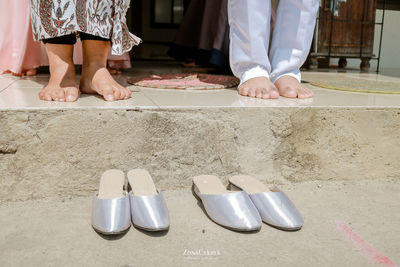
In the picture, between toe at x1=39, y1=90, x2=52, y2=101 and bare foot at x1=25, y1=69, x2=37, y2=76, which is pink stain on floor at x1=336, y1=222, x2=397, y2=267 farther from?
bare foot at x1=25, y1=69, x2=37, y2=76

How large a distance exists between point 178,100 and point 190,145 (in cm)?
18

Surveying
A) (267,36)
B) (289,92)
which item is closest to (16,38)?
(267,36)

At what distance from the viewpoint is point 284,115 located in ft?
3.71

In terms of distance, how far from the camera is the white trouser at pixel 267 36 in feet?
4.44

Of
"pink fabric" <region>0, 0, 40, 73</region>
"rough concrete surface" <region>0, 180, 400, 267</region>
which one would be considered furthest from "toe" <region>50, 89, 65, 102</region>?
"pink fabric" <region>0, 0, 40, 73</region>

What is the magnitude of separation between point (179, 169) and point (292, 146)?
13.4 inches

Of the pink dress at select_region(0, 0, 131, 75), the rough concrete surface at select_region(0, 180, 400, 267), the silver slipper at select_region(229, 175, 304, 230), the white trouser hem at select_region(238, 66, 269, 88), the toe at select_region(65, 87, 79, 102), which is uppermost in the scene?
the pink dress at select_region(0, 0, 131, 75)

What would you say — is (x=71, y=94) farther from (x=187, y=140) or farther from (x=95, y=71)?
(x=187, y=140)

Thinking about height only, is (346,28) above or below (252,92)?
above

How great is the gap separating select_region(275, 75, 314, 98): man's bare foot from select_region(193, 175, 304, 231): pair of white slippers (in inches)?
18.6

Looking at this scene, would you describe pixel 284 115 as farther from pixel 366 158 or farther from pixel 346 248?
pixel 346 248

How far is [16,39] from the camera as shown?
1768 mm

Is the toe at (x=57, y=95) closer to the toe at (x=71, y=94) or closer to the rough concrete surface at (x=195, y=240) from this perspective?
the toe at (x=71, y=94)

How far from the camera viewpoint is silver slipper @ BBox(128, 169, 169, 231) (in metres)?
0.81
